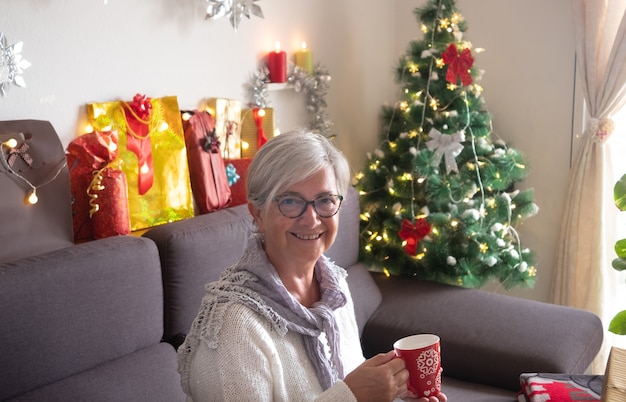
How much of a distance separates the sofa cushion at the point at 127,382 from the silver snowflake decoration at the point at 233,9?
4.30 feet

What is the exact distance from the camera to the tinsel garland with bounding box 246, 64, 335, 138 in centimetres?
317

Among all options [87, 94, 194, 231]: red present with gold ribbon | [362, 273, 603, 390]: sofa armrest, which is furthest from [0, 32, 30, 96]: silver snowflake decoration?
[362, 273, 603, 390]: sofa armrest

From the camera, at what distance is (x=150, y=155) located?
2588 mm

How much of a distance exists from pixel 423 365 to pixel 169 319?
985 millimetres

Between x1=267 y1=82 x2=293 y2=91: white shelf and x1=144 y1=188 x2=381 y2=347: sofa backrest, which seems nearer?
x1=144 y1=188 x2=381 y2=347: sofa backrest

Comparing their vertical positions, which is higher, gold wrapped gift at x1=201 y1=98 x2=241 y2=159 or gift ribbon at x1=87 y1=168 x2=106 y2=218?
gold wrapped gift at x1=201 y1=98 x2=241 y2=159

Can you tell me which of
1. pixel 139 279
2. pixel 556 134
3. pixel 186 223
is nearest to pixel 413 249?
pixel 556 134

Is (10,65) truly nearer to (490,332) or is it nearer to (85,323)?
→ (85,323)

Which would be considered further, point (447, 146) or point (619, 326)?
point (447, 146)

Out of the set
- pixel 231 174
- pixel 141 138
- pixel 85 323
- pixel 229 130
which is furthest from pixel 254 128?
pixel 85 323

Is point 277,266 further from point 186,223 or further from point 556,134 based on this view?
point 556,134

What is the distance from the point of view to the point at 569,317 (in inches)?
113

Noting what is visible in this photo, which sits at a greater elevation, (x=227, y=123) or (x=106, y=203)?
(x=227, y=123)

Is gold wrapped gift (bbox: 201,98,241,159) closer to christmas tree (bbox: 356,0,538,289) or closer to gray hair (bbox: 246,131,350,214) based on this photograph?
christmas tree (bbox: 356,0,538,289)
